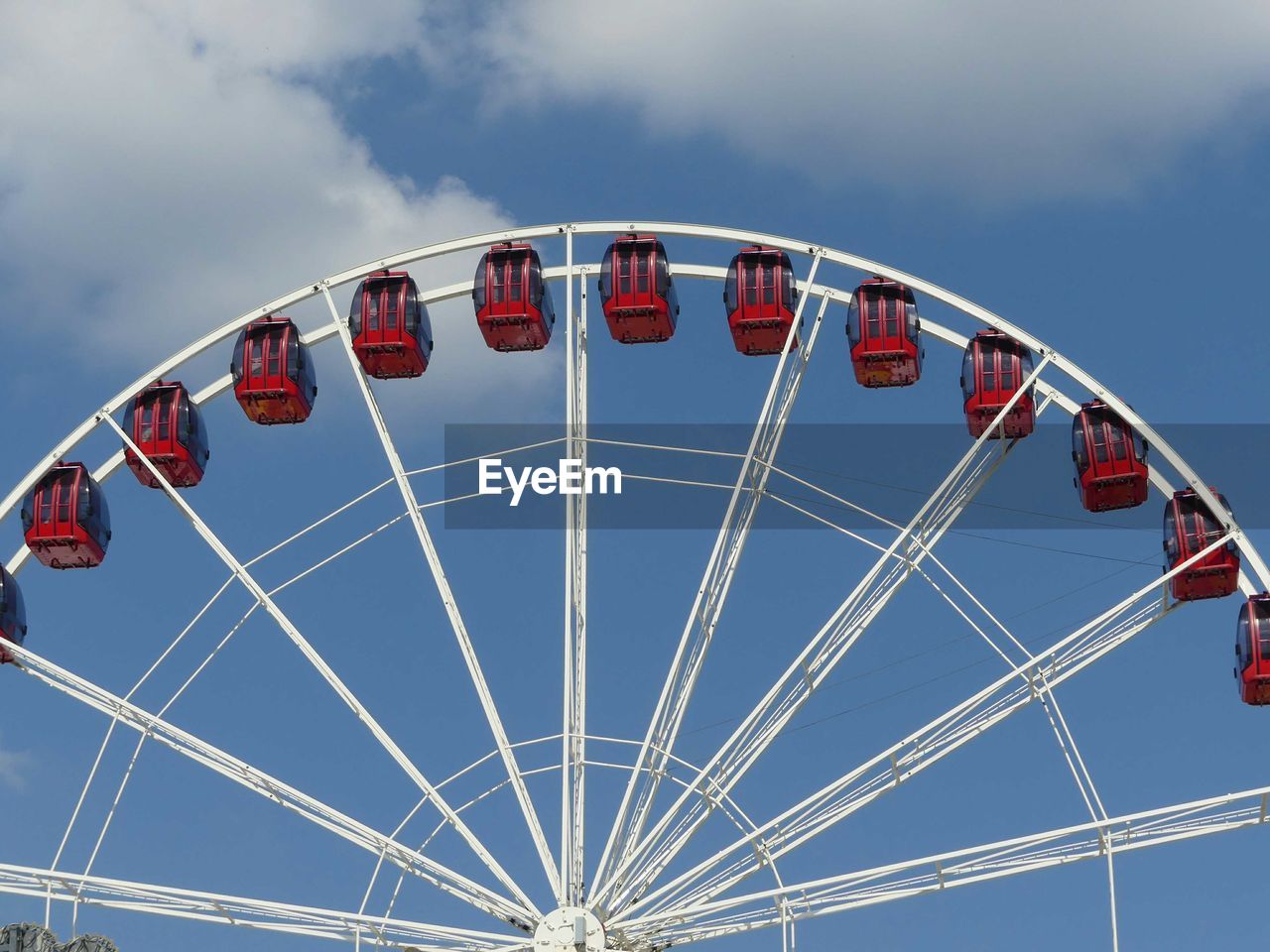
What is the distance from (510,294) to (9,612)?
1159 cm

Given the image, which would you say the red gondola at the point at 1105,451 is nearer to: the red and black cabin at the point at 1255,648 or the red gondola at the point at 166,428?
the red and black cabin at the point at 1255,648

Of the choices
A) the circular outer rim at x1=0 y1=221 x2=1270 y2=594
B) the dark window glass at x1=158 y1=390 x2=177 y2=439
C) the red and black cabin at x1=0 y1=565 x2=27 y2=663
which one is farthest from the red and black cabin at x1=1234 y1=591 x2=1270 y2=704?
the red and black cabin at x1=0 y1=565 x2=27 y2=663

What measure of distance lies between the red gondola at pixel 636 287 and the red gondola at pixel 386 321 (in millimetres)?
3637

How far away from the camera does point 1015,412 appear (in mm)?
46562

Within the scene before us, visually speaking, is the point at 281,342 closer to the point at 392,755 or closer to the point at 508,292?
Result: the point at 508,292

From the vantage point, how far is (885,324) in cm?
4681

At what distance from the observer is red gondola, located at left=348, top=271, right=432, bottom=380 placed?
47750mm

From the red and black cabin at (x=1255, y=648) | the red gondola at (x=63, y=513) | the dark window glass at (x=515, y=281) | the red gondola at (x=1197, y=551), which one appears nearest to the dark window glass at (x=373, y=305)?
the dark window glass at (x=515, y=281)

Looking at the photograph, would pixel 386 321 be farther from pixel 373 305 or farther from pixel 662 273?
pixel 662 273

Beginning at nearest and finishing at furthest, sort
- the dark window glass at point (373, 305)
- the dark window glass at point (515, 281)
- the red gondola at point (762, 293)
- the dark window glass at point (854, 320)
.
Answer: the dark window glass at point (854, 320), the red gondola at point (762, 293), the dark window glass at point (515, 281), the dark window glass at point (373, 305)

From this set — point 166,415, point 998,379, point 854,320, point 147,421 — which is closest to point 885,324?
point 854,320

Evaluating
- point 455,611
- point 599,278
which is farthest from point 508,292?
point 455,611

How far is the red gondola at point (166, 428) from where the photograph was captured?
4831cm

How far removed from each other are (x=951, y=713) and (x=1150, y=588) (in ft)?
14.8
